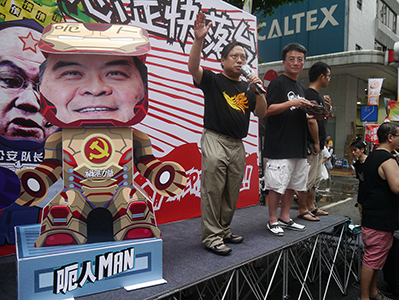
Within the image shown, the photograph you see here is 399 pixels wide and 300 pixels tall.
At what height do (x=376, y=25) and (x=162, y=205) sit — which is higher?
(x=376, y=25)

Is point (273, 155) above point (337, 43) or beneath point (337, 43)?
beneath

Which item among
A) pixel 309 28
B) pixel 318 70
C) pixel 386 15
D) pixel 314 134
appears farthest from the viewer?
pixel 386 15

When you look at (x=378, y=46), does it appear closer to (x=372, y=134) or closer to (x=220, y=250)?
(x=372, y=134)

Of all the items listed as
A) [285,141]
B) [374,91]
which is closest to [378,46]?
[374,91]

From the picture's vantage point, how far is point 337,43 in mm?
13969

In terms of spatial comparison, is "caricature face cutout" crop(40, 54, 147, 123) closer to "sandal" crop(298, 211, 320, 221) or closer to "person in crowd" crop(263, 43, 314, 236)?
"person in crowd" crop(263, 43, 314, 236)

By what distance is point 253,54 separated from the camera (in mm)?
4348

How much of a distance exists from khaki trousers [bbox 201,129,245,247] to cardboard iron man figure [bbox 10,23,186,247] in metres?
0.54

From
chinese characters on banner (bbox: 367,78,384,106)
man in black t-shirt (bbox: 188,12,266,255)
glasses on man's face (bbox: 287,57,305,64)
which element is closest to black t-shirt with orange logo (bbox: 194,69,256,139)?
man in black t-shirt (bbox: 188,12,266,255)

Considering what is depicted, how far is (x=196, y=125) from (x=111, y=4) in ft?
5.00

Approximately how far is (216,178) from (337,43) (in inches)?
561

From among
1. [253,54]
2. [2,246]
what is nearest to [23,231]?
[2,246]

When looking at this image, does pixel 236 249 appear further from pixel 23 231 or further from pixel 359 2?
pixel 359 2

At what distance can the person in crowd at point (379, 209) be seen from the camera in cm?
246
